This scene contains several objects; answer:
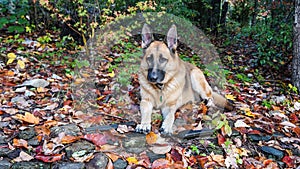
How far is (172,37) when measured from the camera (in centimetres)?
381

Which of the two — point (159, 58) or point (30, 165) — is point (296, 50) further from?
point (30, 165)

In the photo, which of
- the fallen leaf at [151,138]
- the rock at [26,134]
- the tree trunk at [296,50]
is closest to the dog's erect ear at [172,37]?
the fallen leaf at [151,138]

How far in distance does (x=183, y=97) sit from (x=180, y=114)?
0.26 m

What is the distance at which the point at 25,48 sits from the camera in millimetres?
6406

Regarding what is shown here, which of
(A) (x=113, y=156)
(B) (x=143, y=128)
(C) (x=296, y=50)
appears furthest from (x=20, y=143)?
(C) (x=296, y=50)

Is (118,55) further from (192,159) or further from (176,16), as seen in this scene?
(192,159)

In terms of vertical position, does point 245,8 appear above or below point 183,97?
above

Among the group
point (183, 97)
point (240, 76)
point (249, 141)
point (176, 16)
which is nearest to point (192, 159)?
point (249, 141)

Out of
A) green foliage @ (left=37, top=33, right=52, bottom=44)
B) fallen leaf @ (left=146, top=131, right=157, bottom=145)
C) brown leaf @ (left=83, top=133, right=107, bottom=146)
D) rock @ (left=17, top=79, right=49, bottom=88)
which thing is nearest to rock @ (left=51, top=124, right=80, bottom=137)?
brown leaf @ (left=83, top=133, right=107, bottom=146)

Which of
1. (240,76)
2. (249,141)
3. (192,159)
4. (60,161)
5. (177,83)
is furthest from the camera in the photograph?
(240,76)

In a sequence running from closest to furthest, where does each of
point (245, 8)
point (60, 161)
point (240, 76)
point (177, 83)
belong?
point (60, 161) < point (177, 83) < point (240, 76) < point (245, 8)

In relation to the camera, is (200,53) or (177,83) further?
(200,53)

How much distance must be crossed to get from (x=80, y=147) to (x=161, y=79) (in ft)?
4.22

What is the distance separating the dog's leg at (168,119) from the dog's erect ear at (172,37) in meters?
0.79
